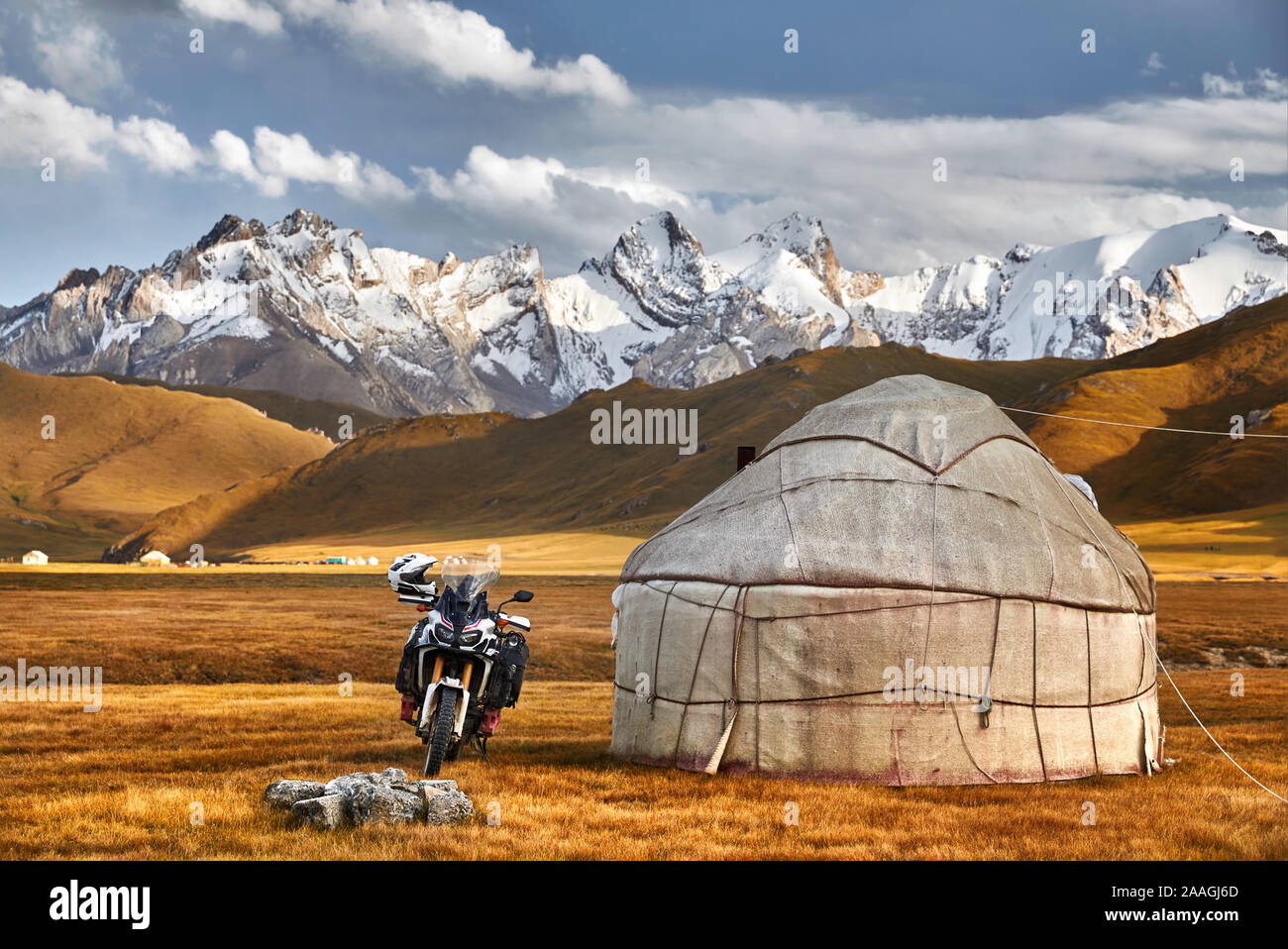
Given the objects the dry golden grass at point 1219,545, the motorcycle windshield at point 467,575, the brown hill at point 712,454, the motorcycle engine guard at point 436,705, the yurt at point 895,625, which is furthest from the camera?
the brown hill at point 712,454

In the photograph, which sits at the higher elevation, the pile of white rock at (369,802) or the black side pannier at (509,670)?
the black side pannier at (509,670)

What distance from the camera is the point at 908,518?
30.2ft

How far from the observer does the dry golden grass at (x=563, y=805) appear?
247 inches

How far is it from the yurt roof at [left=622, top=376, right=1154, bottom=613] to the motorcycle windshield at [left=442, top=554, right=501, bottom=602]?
1.74 m

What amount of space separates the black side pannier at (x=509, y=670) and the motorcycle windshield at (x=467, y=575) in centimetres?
53

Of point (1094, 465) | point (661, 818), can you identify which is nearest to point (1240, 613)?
point (661, 818)

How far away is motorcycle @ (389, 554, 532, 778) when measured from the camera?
8.27m

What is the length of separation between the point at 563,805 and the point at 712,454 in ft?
422

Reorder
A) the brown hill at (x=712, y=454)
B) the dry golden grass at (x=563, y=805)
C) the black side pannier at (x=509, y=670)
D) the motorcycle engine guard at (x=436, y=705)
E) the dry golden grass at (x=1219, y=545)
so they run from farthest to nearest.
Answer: the brown hill at (x=712, y=454) → the dry golden grass at (x=1219, y=545) → the black side pannier at (x=509, y=670) → the motorcycle engine guard at (x=436, y=705) → the dry golden grass at (x=563, y=805)

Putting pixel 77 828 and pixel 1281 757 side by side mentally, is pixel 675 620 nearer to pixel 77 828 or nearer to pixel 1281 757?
pixel 77 828

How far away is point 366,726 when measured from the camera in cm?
1198

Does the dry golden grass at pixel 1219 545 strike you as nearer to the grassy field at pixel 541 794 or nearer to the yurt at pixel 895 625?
the grassy field at pixel 541 794

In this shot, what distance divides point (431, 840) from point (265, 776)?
2.69 m

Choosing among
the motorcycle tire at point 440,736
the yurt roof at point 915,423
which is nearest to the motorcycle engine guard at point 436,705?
the motorcycle tire at point 440,736
